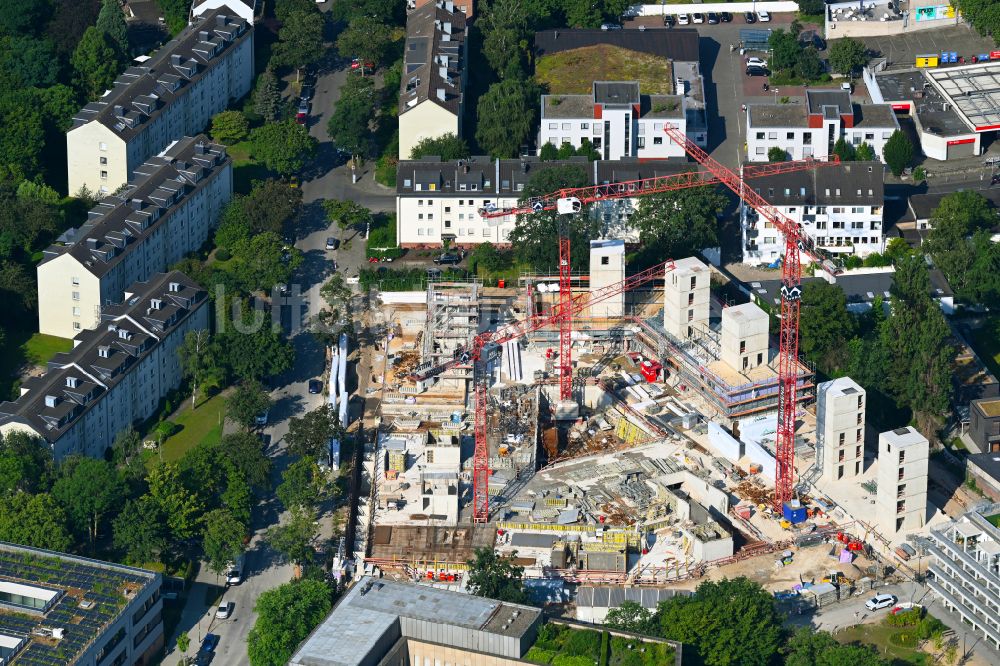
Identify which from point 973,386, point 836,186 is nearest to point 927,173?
point 836,186

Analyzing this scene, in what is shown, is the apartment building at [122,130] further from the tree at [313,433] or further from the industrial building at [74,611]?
the industrial building at [74,611]

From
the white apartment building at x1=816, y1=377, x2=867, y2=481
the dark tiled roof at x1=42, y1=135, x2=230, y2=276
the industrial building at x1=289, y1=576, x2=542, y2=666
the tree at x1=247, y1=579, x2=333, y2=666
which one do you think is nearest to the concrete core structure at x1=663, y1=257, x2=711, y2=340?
the white apartment building at x1=816, y1=377, x2=867, y2=481

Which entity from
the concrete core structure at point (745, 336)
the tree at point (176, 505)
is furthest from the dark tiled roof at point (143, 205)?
the concrete core structure at point (745, 336)

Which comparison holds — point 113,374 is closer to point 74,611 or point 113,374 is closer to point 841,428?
point 74,611

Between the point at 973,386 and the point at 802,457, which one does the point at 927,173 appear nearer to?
the point at 973,386

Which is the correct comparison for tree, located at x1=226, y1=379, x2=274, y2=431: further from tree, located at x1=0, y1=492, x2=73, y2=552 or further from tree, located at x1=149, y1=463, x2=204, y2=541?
tree, located at x1=0, y1=492, x2=73, y2=552

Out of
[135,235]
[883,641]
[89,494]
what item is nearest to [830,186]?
[883,641]
